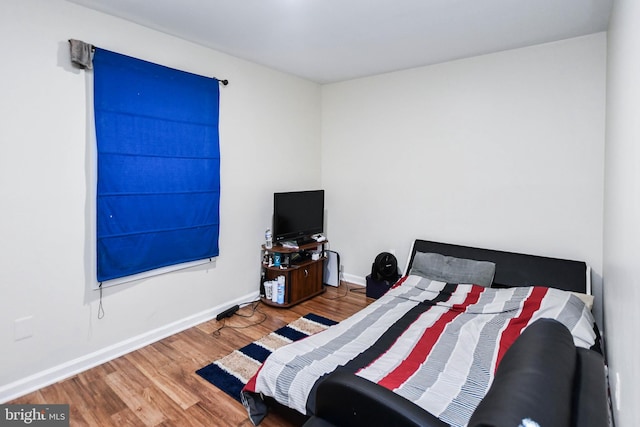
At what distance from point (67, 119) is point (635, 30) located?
316 cm

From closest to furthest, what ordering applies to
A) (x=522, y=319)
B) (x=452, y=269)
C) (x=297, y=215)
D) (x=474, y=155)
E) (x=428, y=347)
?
(x=428, y=347), (x=522, y=319), (x=452, y=269), (x=474, y=155), (x=297, y=215)

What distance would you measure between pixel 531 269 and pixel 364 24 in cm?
251

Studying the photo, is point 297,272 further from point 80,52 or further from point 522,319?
point 80,52

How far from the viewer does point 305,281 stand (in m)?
3.89

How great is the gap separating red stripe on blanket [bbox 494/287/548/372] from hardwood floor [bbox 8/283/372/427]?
135 centimetres

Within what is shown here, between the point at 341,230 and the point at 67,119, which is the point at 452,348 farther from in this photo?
the point at 67,119

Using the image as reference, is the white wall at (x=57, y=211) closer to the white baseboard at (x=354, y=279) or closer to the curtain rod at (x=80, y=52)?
the curtain rod at (x=80, y=52)

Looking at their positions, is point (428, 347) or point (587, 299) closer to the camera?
point (428, 347)

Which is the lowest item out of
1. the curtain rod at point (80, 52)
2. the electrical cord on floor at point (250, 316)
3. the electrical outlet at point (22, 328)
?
the electrical cord on floor at point (250, 316)

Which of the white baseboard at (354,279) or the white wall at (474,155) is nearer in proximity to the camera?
the white wall at (474,155)

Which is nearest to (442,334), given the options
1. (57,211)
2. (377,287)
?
(377,287)

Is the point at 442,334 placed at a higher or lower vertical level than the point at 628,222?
lower

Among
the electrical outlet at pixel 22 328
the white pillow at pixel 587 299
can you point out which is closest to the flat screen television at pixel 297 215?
the electrical outlet at pixel 22 328

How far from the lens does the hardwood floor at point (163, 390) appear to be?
2.03 metres
